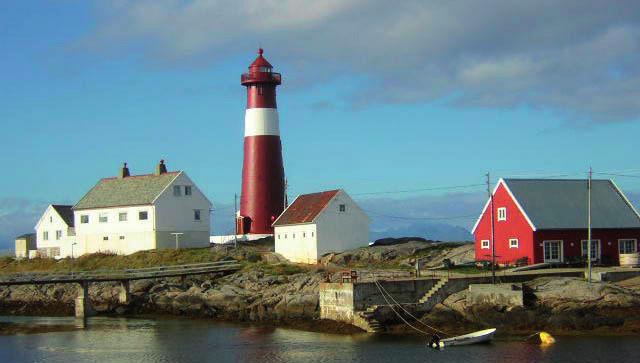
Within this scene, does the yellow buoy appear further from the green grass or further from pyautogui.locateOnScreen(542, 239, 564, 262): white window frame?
the green grass

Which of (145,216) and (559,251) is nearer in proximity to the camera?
(559,251)

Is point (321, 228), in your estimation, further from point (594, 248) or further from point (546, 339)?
point (546, 339)

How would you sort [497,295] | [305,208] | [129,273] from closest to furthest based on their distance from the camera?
[497,295], [129,273], [305,208]

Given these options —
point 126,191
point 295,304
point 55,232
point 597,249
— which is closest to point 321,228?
point 295,304

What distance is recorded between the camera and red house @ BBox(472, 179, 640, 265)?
182 feet

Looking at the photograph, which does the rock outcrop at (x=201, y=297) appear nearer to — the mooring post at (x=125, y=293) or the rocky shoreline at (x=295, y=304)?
the rocky shoreline at (x=295, y=304)

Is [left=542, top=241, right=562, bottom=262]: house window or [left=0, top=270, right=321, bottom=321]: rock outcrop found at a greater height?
[left=542, top=241, right=562, bottom=262]: house window

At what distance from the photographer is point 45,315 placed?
202 ft

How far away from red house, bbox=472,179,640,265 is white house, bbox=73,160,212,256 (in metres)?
26.7

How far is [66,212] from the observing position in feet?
276

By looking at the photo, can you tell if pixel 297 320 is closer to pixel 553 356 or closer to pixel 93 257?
pixel 553 356

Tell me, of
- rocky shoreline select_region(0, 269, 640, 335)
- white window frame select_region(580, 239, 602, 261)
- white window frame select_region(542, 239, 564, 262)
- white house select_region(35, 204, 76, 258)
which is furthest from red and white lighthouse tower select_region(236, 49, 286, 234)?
white window frame select_region(580, 239, 602, 261)

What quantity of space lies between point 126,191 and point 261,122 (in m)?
14.2

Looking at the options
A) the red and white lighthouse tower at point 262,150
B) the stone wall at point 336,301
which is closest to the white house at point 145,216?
the red and white lighthouse tower at point 262,150
